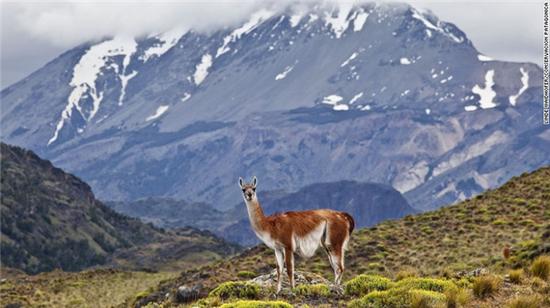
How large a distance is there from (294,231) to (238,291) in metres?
4.14

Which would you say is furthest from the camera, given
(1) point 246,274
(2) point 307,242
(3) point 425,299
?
(1) point 246,274

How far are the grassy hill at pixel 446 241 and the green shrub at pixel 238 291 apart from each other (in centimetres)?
2135

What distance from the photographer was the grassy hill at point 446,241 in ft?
187

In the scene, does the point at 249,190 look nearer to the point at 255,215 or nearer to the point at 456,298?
the point at 255,215

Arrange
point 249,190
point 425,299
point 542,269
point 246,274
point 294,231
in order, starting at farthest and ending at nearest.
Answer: point 246,274 → point 542,269 → point 294,231 → point 249,190 → point 425,299

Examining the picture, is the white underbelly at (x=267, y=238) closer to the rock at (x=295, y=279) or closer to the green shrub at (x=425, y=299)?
the rock at (x=295, y=279)

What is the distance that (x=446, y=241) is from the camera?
6372cm

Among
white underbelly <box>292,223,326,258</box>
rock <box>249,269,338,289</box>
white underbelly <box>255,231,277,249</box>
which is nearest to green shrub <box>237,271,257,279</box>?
rock <box>249,269,338,289</box>

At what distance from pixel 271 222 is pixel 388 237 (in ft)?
143

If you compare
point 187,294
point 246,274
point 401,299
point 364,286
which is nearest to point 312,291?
point 364,286

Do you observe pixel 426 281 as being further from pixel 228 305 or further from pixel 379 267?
pixel 379 267

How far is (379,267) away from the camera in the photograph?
197 feet

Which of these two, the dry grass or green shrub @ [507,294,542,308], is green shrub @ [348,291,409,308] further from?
the dry grass

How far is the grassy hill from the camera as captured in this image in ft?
187
